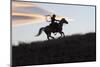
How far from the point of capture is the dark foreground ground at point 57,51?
2592 mm

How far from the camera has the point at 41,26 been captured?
2682 millimetres

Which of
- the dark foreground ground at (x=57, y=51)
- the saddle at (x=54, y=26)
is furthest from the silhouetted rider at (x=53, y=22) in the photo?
the dark foreground ground at (x=57, y=51)

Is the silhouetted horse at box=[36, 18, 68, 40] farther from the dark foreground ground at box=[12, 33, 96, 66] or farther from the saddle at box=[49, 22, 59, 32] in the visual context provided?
the dark foreground ground at box=[12, 33, 96, 66]

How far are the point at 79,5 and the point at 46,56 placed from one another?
82cm

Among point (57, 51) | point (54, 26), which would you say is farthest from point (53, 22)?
point (57, 51)

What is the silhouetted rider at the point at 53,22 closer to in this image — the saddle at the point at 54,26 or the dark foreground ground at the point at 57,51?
the saddle at the point at 54,26

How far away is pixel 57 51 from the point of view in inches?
109

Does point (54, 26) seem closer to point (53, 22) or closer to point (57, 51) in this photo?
point (53, 22)

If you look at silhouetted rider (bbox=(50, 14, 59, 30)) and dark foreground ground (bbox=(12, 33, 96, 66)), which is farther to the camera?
silhouetted rider (bbox=(50, 14, 59, 30))

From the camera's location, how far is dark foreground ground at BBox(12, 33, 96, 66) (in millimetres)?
2592

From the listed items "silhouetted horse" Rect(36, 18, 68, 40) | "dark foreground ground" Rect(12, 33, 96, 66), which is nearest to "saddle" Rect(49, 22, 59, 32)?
"silhouetted horse" Rect(36, 18, 68, 40)

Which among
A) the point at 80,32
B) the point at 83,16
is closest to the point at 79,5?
the point at 83,16

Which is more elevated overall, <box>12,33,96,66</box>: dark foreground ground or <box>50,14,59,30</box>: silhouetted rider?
<box>50,14,59,30</box>: silhouetted rider

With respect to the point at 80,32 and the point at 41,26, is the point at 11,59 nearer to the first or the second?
the point at 41,26
